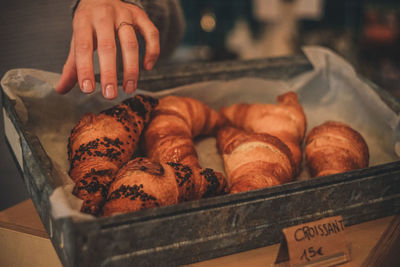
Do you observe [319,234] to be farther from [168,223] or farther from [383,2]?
[383,2]

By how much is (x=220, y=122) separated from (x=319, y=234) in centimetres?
56

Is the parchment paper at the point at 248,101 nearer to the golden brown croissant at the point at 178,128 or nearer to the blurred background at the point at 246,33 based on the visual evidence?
the golden brown croissant at the point at 178,128

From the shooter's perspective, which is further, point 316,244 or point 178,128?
point 178,128

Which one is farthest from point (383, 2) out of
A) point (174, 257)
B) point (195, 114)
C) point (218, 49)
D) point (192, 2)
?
point (174, 257)

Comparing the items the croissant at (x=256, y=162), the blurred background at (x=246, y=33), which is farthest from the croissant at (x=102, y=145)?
the blurred background at (x=246, y=33)

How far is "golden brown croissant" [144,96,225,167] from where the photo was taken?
1028mm

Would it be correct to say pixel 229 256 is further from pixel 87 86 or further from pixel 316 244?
pixel 87 86

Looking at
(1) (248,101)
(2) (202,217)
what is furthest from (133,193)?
(1) (248,101)

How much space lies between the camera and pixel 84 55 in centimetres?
86

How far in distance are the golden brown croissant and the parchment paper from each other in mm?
73

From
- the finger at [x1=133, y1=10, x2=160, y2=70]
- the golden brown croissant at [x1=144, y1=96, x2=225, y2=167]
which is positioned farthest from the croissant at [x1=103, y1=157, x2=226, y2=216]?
the finger at [x1=133, y1=10, x2=160, y2=70]

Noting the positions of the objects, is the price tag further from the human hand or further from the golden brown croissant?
the human hand

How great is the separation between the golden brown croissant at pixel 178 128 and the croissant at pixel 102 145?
0.04m

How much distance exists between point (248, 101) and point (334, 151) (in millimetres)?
411
